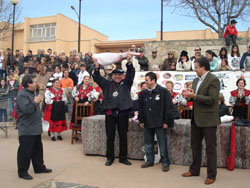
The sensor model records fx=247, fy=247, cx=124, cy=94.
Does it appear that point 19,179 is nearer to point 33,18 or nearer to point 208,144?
point 208,144

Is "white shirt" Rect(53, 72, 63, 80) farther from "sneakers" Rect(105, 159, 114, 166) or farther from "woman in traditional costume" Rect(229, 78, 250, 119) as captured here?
"woman in traditional costume" Rect(229, 78, 250, 119)

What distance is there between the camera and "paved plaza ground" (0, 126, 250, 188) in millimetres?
3713

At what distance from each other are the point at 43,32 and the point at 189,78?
2684 centimetres

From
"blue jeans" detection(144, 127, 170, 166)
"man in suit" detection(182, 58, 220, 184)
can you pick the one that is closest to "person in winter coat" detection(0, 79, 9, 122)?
"blue jeans" detection(144, 127, 170, 166)

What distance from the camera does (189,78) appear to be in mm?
8227

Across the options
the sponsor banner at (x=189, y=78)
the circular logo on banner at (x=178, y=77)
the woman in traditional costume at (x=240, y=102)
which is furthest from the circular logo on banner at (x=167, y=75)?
the woman in traditional costume at (x=240, y=102)

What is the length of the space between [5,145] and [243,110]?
5780 mm

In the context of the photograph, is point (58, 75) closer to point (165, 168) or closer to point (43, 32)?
point (165, 168)

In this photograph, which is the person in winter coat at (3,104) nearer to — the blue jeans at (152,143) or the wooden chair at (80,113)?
the wooden chair at (80,113)

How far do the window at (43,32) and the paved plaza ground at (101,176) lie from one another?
27716 mm

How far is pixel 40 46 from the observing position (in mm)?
31016

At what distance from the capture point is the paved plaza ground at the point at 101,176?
371 centimetres

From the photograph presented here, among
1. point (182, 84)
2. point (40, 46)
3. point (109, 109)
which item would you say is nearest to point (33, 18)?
point (40, 46)

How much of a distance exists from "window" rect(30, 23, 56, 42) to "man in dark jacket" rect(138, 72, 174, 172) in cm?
2835
